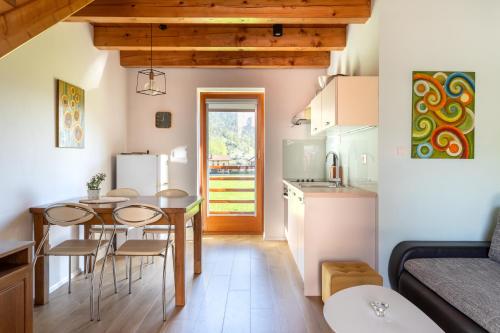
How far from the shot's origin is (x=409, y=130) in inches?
113

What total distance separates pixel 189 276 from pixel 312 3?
9.83 ft

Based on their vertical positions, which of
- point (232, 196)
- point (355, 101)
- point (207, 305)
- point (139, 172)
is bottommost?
Result: point (207, 305)

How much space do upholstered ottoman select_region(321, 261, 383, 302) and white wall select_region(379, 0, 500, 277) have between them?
0.34 meters

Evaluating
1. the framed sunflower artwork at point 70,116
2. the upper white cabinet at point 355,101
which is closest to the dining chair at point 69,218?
the framed sunflower artwork at point 70,116

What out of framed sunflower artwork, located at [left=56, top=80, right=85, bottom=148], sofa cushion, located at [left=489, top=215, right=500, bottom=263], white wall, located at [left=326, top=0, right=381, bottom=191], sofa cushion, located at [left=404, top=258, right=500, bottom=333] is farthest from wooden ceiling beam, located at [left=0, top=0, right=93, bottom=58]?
sofa cushion, located at [left=489, top=215, right=500, bottom=263]

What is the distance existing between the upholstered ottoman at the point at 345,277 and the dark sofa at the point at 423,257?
0.63ft

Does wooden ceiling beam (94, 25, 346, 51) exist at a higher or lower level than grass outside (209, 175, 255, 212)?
higher

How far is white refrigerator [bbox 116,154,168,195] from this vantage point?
4.33m

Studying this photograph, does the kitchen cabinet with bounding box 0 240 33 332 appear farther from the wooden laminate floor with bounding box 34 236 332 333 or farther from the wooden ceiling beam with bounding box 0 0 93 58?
the wooden ceiling beam with bounding box 0 0 93 58

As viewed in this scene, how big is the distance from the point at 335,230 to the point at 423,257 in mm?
709

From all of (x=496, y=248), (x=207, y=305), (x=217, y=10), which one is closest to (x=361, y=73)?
(x=217, y=10)

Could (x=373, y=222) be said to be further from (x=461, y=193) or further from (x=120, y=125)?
(x=120, y=125)

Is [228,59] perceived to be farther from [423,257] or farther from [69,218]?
[423,257]

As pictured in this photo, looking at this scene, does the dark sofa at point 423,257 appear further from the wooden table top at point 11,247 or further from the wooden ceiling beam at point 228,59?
the wooden ceiling beam at point 228,59
